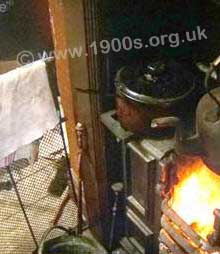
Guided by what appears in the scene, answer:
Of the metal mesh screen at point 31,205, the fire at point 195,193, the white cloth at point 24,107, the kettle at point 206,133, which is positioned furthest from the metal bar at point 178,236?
the metal mesh screen at point 31,205

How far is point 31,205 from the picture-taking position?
2.87 meters

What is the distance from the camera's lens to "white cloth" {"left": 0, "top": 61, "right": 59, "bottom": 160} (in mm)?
1846

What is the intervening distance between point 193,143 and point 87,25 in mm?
644

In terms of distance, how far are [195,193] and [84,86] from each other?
0.70m

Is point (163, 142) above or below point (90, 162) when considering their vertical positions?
above

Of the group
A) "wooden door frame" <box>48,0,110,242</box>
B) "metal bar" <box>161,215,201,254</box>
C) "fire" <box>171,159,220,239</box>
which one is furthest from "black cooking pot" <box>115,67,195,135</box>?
"metal bar" <box>161,215,201,254</box>

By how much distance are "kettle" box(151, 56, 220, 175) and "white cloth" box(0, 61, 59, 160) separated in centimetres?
56

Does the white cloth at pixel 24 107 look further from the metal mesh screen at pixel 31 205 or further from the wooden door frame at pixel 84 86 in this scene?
the metal mesh screen at pixel 31 205

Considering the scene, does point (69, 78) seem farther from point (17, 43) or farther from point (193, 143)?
point (193, 143)

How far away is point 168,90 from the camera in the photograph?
1.86m

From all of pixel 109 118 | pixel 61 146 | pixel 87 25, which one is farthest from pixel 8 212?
pixel 87 25

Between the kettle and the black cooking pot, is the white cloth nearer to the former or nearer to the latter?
the black cooking pot

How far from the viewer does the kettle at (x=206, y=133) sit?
1.52 m

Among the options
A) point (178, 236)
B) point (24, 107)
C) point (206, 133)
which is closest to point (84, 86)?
point (24, 107)
